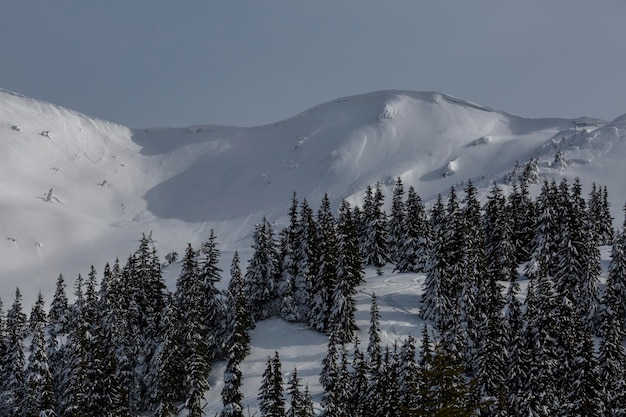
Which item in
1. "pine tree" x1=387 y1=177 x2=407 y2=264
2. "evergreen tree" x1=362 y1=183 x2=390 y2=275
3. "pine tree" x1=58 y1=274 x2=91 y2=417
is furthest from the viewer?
"pine tree" x1=387 y1=177 x2=407 y2=264

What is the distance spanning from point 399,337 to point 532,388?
24.5 metres

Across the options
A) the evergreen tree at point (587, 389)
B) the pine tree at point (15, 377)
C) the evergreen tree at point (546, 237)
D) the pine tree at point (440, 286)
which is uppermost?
the evergreen tree at point (546, 237)

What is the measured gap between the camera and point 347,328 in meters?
65.6

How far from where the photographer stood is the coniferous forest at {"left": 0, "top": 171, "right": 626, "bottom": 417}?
44.5 meters

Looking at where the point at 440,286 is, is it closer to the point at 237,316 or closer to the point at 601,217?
the point at 237,316

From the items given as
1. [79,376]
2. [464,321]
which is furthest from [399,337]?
[79,376]

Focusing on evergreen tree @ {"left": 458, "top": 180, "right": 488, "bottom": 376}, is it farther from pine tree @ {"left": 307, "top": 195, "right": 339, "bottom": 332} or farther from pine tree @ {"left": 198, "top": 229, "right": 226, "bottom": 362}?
pine tree @ {"left": 198, "top": 229, "right": 226, "bottom": 362}

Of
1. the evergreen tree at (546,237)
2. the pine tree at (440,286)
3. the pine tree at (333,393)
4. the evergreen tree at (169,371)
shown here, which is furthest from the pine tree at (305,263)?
the evergreen tree at (546,237)

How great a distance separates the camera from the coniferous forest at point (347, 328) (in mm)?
44531

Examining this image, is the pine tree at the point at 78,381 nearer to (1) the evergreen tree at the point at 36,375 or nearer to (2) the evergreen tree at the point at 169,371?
(1) the evergreen tree at the point at 36,375

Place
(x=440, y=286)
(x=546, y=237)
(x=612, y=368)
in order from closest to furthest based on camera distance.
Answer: (x=612, y=368), (x=440, y=286), (x=546, y=237)

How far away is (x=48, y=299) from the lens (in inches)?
5709

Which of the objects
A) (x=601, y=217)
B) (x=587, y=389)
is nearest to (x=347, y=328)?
Result: (x=587, y=389)

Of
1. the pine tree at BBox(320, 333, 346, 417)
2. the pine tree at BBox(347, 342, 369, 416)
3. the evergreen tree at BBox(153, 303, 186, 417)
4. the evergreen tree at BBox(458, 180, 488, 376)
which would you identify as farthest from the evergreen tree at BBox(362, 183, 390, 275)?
the pine tree at BBox(347, 342, 369, 416)
